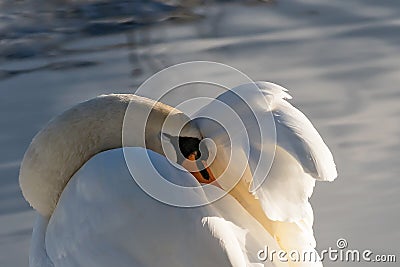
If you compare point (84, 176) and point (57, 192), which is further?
point (57, 192)

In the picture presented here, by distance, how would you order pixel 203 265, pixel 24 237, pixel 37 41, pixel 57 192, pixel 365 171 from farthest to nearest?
pixel 37 41
pixel 365 171
pixel 24 237
pixel 57 192
pixel 203 265

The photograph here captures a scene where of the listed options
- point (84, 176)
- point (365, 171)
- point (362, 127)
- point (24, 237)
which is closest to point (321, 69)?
point (362, 127)

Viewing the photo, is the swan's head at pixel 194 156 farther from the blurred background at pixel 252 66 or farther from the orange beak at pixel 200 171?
the blurred background at pixel 252 66

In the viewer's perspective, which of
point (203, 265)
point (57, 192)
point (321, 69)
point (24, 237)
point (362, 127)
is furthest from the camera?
point (321, 69)

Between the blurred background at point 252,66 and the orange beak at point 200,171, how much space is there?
117 centimetres

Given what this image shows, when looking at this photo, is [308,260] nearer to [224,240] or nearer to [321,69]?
[224,240]

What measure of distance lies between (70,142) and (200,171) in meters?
0.69

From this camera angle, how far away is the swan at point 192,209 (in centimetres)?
348

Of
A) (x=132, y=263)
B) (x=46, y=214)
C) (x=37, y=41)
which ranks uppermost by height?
(x=132, y=263)

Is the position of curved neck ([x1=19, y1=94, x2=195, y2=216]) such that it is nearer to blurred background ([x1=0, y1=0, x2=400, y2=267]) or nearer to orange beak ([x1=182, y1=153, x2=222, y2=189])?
orange beak ([x1=182, y1=153, x2=222, y2=189])

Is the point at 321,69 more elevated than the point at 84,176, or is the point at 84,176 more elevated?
the point at 84,176

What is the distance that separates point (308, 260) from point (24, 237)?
5.65 feet

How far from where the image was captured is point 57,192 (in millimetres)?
4391

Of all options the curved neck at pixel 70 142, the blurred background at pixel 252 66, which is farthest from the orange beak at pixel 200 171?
the blurred background at pixel 252 66
